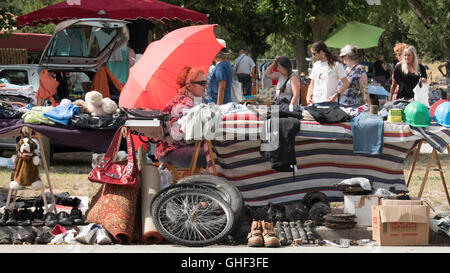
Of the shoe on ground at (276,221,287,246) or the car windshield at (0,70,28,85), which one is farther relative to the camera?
the car windshield at (0,70,28,85)

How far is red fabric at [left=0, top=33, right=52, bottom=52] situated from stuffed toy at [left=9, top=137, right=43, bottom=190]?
26.6 m

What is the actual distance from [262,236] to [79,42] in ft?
23.6

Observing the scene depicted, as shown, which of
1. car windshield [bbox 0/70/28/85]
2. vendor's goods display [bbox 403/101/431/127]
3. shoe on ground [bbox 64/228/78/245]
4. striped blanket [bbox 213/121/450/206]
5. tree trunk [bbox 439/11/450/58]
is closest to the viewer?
shoe on ground [bbox 64/228/78/245]

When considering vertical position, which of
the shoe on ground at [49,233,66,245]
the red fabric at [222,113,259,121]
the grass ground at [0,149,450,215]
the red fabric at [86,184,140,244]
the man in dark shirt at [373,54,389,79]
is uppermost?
the red fabric at [222,113,259,121]

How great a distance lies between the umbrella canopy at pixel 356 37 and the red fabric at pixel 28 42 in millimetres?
15277

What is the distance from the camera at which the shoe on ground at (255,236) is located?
6.95 m

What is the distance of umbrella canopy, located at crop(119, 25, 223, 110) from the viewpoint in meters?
8.66

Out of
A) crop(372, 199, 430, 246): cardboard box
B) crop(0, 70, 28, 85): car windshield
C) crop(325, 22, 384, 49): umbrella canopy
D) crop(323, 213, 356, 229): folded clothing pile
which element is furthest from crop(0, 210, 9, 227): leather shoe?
crop(325, 22, 384, 49): umbrella canopy

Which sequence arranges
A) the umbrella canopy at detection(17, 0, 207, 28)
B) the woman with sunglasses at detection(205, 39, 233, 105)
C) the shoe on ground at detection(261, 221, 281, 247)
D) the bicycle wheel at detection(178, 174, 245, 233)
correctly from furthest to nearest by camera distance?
the umbrella canopy at detection(17, 0, 207, 28), the woman with sunglasses at detection(205, 39, 233, 105), the bicycle wheel at detection(178, 174, 245, 233), the shoe on ground at detection(261, 221, 281, 247)

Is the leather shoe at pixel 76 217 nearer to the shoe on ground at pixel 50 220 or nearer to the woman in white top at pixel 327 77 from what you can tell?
the shoe on ground at pixel 50 220

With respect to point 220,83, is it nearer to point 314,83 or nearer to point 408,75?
point 314,83

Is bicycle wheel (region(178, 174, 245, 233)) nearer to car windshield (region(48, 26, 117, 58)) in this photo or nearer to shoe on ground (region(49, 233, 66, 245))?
shoe on ground (region(49, 233, 66, 245))

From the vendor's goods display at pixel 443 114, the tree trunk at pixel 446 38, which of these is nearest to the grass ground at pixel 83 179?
the vendor's goods display at pixel 443 114

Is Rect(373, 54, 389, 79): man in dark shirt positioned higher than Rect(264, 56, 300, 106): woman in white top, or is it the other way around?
Rect(264, 56, 300, 106): woman in white top
